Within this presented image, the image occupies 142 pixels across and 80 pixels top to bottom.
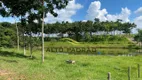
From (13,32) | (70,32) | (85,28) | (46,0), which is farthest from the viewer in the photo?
(70,32)

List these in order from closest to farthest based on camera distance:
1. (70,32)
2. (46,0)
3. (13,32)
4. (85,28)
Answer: (46,0) < (13,32) < (85,28) < (70,32)

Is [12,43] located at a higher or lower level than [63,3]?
lower

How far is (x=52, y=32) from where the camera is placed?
105 metres

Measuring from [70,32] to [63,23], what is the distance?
241 inches

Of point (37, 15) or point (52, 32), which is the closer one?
point (37, 15)

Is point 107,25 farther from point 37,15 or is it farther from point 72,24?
point 37,15

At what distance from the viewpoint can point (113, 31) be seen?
114 metres

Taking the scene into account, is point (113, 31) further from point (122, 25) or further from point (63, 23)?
point (63, 23)

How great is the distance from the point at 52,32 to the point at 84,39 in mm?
14043

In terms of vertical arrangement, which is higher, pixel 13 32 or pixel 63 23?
pixel 63 23

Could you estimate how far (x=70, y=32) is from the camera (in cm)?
10806

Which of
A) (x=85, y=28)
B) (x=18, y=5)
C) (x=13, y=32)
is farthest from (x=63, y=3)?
(x=85, y=28)

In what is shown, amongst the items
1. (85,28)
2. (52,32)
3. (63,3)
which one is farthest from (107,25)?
(63,3)

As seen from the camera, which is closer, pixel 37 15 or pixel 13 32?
pixel 37 15
